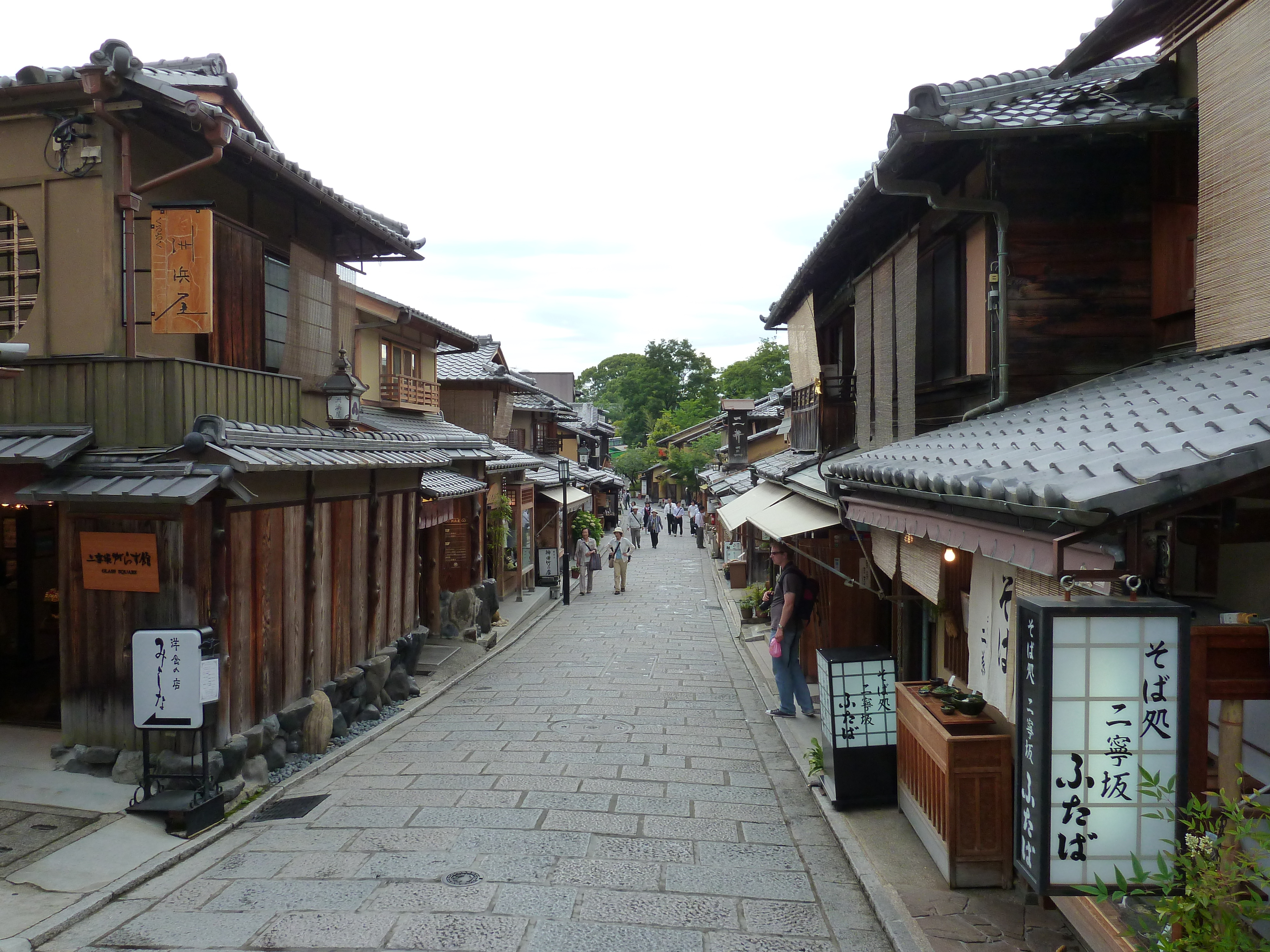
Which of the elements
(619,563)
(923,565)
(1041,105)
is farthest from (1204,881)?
(619,563)

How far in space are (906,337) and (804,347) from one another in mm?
4695

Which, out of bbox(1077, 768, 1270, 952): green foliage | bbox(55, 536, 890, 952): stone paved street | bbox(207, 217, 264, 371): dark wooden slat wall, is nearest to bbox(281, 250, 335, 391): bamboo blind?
bbox(207, 217, 264, 371): dark wooden slat wall

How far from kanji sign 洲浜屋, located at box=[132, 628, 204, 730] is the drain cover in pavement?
129 cm

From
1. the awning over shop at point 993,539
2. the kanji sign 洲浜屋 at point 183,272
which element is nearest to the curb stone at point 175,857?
the kanji sign 洲浜屋 at point 183,272

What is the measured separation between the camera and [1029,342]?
353 inches

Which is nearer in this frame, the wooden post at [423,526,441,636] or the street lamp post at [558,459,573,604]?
the wooden post at [423,526,441,636]

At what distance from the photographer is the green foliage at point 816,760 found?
9852 millimetres

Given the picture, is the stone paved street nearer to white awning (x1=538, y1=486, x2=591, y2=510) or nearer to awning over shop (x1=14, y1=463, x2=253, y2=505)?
awning over shop (x1=14, y1=463, x2=253, y2=505)

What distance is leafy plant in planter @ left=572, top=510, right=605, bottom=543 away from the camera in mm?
35188

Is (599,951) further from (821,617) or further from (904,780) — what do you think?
(821,617)

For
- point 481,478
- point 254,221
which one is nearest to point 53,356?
point 254,221

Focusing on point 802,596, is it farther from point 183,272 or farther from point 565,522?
point 565,522

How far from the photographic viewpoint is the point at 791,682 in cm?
1285

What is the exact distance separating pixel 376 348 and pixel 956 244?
13.8m
